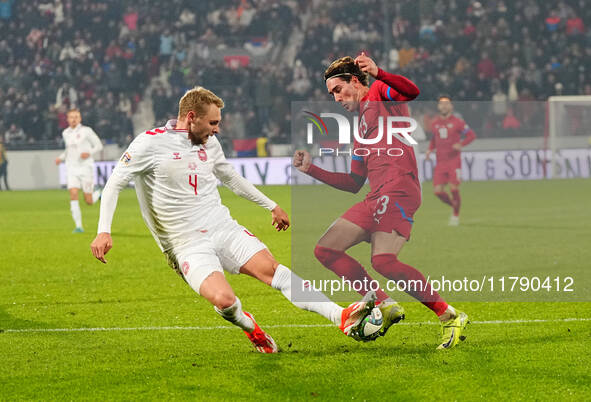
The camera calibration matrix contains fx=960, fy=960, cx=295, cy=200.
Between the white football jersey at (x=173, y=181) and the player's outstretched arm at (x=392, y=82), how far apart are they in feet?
3.41

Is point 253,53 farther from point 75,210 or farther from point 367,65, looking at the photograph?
point 367,65

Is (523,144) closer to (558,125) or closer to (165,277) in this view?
(558,125)

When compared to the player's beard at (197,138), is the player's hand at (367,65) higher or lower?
higher

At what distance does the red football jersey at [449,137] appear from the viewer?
15.6m

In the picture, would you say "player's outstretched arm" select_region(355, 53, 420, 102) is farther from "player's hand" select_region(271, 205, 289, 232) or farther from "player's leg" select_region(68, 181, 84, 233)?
"player's leg" select_region(68, 181, 84, 233)

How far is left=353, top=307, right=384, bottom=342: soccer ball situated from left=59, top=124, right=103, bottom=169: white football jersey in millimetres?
11281

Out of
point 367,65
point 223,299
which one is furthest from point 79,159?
point 367,65

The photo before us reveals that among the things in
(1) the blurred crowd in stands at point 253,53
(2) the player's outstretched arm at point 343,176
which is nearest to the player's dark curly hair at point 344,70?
(2) the player's outstretched arm at point 343,176

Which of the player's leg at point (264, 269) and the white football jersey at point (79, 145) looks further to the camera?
the white football jersey at point (79, 145)

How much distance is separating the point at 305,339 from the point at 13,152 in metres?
24.1

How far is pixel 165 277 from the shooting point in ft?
34.7

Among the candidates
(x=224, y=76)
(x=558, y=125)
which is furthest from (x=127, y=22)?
(x=558, y=125)

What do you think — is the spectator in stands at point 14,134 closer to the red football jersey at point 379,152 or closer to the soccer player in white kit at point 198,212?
the soccer player in white kit at point 198,212

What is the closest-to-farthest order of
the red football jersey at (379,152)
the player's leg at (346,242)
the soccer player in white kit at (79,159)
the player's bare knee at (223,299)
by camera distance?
1. the player's bare knee at (223,299)
2. the red football jersey at (379,152)
3. the player's leg at (346,242)
4. the soccer player in white kit at (79,159)
